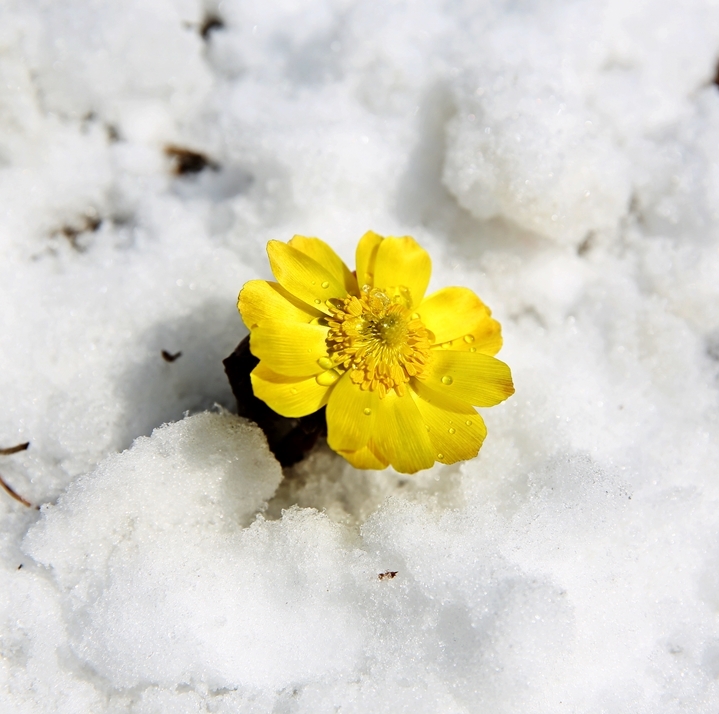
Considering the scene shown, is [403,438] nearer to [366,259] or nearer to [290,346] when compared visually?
[290,346]

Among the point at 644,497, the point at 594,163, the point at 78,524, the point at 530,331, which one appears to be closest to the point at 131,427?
the point at 78,524

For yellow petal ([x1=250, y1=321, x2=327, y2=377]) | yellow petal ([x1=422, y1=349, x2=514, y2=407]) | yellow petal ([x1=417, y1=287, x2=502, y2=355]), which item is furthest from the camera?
yellow petal ([x1=417, y1=287, x2=502, y2=355])

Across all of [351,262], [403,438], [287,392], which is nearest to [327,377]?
[287,392]

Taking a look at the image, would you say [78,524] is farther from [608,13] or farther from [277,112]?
[608,13]

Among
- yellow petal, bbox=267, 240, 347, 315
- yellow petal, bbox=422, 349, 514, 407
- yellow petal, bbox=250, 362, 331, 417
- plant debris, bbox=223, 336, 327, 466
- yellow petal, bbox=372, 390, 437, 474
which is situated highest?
yellow petal, bbox=267, 240, 347, 315

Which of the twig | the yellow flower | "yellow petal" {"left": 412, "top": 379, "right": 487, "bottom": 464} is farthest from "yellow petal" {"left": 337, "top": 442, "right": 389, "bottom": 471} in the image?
the twig

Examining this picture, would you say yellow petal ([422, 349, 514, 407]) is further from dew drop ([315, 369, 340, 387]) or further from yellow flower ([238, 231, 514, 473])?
dew drop ([315, 369, 340, 387])

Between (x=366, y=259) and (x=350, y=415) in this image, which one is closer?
(x=350, y=415)
